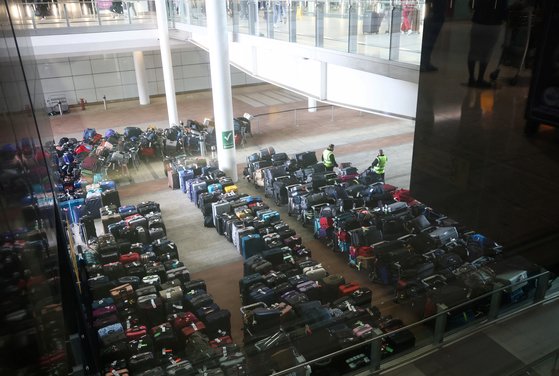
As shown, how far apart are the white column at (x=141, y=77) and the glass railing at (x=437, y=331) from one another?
21551 mm

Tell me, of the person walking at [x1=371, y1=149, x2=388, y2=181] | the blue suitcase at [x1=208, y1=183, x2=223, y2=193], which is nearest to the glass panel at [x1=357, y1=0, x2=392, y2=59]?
the person walking at [x1=371, y1=149, x2=388, y2=181]

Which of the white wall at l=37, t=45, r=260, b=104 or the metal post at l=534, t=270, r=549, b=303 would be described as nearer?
the metal post at l=534, t=270, r=549, b=303

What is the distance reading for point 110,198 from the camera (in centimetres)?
1276

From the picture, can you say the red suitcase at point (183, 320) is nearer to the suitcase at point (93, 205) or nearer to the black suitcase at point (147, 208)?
the black suitcase at point (147, 208)

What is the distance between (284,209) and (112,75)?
1804 centimetres

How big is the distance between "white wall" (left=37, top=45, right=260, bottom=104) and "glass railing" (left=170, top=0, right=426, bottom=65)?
16.5 metres

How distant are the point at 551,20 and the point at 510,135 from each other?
5.28 feet

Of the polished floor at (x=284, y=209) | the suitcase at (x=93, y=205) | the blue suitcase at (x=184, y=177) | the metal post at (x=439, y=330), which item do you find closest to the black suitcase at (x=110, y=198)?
the suitcase at (x=93, y=205)

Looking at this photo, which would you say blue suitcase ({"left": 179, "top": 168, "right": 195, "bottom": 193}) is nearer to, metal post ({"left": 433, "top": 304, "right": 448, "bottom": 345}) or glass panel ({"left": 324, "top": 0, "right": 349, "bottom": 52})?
glass panel ({"left": 324, "top": 0, "right": 349, "bottom": 52})

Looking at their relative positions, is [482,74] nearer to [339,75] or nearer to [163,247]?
[339,75]

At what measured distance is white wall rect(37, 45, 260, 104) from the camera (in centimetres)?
2523

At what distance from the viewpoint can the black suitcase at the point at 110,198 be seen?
41.7ft

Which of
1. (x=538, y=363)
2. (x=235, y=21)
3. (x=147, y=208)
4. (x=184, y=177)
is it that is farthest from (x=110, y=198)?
(x=538, y=363)

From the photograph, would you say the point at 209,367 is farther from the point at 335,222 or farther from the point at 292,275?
the point at 335,222
